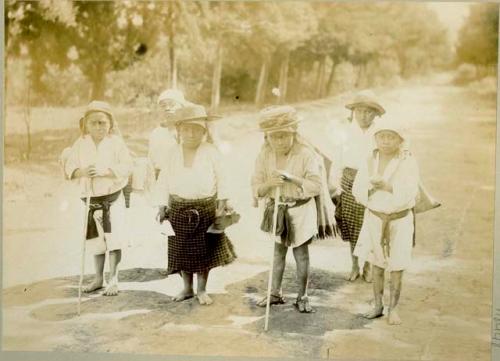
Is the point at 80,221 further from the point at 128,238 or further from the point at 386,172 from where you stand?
the point at 386,172

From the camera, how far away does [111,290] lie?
2854 millimetres

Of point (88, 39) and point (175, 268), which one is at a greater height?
point (88, 39)

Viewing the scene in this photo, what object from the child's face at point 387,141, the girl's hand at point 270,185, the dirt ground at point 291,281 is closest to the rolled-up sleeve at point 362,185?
the child's face at point 387,141

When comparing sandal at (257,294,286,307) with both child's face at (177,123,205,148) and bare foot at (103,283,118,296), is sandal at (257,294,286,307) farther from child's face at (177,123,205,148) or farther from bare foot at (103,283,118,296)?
child's face at (177,123,205,148)

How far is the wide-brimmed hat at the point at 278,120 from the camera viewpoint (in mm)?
2789

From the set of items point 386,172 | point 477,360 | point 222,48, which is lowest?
point 477,360

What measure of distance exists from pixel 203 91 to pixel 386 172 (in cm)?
91

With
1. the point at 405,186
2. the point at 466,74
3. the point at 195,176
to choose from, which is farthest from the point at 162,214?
the point at 466,74

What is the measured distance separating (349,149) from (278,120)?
0.35 m

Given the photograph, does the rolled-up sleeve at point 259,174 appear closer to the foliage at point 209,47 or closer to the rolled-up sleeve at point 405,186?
the foliage at point 209,47

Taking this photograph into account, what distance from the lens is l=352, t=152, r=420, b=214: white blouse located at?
9.02 feet

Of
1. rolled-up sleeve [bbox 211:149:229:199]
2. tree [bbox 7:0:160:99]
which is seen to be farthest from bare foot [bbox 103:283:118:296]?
tree [bbox 7:0:160:99]

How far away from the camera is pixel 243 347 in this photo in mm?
2764

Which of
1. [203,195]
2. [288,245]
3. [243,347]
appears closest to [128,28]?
[203,195]
